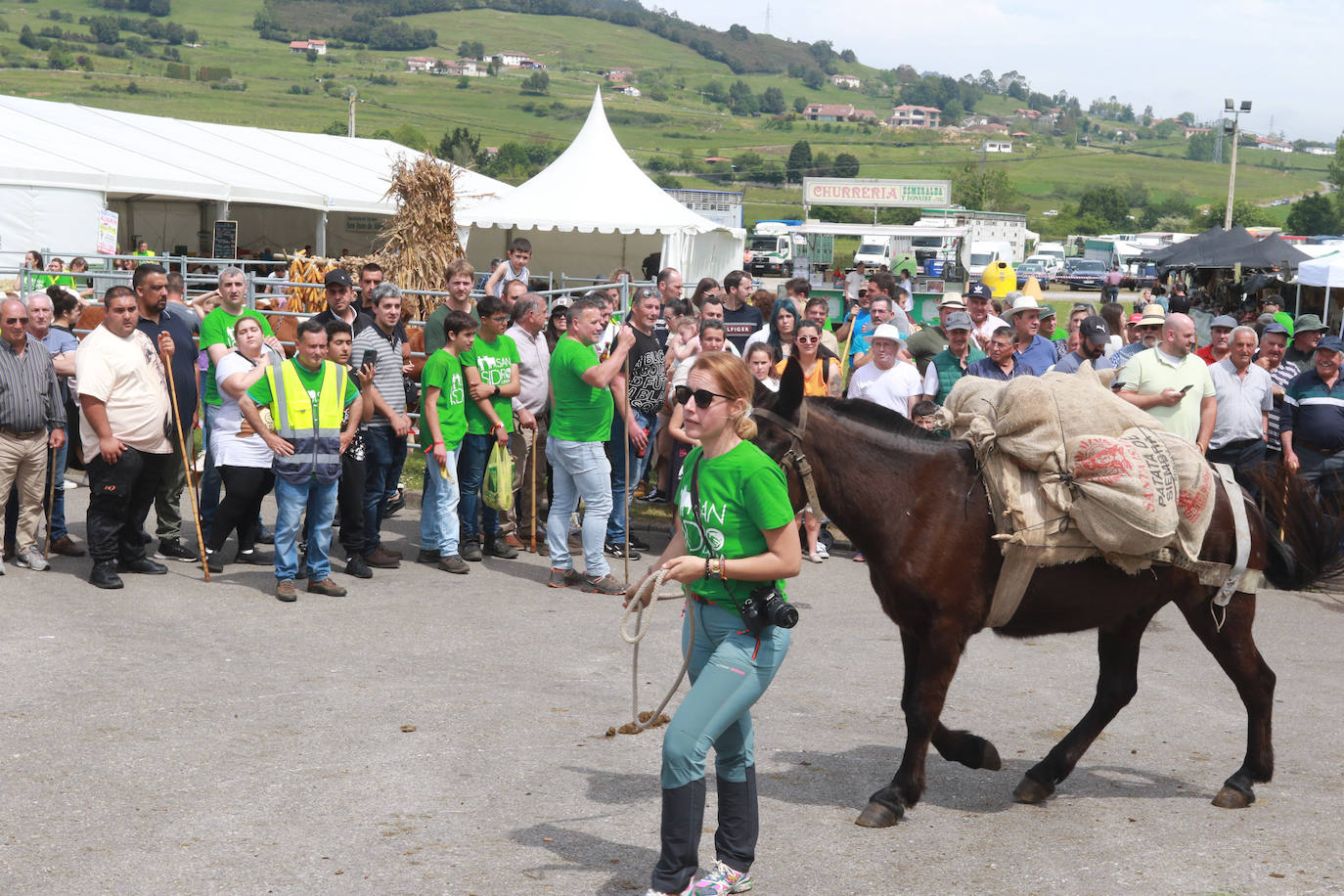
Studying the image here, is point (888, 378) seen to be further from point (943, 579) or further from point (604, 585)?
point (943, 579)

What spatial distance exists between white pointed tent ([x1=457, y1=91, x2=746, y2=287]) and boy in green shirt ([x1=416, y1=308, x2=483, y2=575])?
489 inches

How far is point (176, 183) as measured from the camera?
26.4 meters

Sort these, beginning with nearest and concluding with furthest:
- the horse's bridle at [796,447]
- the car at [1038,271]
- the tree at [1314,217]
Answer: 1. the horse's bridle at [796,447]
2. the car at [1038,271]
3. the tree at [1314,217]

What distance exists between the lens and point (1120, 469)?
5191mm

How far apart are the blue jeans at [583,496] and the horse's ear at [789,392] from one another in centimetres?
439

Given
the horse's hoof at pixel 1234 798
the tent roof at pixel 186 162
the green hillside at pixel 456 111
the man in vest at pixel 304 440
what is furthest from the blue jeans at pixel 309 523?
the green hillside at pixel 456 111

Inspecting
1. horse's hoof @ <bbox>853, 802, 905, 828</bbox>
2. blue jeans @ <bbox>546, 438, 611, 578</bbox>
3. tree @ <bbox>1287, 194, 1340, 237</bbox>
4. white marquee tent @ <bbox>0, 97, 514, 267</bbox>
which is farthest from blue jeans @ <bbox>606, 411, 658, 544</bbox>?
tree @ <bbox>1287, 194, 1340, 237</bbox>

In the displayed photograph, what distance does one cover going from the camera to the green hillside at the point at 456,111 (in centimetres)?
11538

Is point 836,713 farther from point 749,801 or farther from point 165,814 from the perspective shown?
point 165,814

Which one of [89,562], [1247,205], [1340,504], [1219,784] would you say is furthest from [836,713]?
[1247,205]

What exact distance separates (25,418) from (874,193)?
5800cm

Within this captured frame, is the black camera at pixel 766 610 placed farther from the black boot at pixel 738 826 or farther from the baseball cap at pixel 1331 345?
the baseball cap at pixel 1331 345

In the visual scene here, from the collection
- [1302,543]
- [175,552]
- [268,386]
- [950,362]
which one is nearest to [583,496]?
[268,386]

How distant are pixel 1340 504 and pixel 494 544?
624 cm
